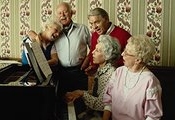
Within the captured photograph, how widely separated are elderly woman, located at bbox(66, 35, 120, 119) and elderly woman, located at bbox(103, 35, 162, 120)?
0.18ft

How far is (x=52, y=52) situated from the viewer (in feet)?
9.39

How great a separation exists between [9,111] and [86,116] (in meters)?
0.69

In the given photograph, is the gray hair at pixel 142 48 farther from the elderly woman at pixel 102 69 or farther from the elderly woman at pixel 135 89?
→ the elderly woman at pixel 102 69

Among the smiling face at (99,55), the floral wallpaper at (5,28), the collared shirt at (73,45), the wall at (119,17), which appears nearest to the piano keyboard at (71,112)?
the smiling face at (99,55)

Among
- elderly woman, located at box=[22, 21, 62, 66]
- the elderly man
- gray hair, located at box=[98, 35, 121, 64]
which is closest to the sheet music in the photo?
gray hair, located at box=[98, 35, 121, 64]

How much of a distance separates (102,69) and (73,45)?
93 cm

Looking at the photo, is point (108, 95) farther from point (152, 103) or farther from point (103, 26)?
point (103, 26)

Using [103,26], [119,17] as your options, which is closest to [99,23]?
[103,26]

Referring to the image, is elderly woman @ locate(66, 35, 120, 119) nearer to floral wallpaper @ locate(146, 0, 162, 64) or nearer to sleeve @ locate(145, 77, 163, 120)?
sleeve @ locate(145, 77, 163, 120)

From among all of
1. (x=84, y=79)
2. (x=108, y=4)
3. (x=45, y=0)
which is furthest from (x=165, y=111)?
(x=45, y=0)

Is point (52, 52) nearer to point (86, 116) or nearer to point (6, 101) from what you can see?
point (86, 116)

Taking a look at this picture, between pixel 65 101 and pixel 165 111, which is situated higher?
pixel 65 101

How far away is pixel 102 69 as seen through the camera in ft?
7.36

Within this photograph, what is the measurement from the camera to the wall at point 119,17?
347cm
